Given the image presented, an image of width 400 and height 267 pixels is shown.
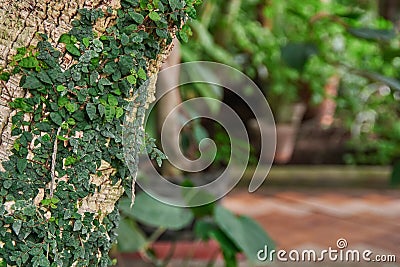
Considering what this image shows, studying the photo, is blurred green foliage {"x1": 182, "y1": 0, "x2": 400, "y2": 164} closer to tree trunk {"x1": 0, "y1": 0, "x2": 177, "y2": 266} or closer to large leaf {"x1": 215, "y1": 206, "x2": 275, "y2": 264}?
large leaf {"x1": 215, "y1": 206, "x2": 275, "y2": 264}

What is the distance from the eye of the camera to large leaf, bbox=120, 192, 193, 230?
4.29 ft

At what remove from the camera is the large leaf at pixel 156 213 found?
1.31 metres

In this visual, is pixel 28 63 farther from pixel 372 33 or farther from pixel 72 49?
pixel 372 33

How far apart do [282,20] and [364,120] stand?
85cm

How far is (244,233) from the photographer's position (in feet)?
4.30

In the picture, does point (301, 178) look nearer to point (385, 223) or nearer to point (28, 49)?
point (385, 223)

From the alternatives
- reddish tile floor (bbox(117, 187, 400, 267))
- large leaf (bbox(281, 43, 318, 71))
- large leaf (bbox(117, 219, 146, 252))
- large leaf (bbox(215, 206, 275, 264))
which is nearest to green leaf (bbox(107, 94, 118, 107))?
large leaf (bbox(215, 206, 275, 264))

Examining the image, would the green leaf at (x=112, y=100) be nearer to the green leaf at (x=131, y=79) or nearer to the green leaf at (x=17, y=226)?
the green leaf at (x=131, y=79)

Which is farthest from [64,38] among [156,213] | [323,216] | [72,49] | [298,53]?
[323,216]

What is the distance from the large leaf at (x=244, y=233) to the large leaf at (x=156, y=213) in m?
0.10

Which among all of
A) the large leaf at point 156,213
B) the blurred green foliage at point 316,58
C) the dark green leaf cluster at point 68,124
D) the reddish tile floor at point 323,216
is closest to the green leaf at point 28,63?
the dark green leaf cluster at point 68,124

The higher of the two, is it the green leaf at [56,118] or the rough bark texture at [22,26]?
the rough bark texture at [22,26]

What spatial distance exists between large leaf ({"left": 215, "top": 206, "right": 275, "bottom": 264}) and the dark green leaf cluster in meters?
0.76

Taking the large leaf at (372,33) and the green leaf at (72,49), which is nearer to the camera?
the green leaf at (72,49)
